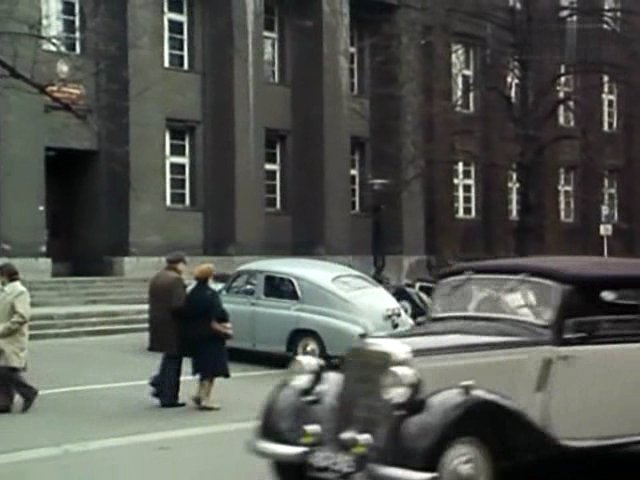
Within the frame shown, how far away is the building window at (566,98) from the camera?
32469 mm

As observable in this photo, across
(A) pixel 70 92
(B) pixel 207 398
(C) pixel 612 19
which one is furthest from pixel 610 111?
(B) pixel 207 398

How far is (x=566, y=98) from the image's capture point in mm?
32094

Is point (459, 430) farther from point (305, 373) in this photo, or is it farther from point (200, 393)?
point (200, 393)

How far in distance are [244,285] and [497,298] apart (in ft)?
37.6

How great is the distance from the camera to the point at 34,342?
23.1 metres

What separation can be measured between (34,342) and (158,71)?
11479mm

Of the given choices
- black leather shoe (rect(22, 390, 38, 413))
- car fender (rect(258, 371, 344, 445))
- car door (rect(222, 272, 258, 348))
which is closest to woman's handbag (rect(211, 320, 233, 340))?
black leather shoe (rect(22, 390, 38, 413))

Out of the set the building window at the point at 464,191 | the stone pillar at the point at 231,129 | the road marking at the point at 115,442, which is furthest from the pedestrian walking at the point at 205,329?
the building window at the point at 464,191

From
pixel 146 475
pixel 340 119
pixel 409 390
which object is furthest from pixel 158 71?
pixel 409 390

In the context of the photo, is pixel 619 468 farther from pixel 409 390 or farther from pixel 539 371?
pixel 409 390

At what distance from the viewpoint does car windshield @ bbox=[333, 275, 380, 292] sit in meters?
20.3

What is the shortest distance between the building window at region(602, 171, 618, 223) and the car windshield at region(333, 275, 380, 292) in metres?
29.1

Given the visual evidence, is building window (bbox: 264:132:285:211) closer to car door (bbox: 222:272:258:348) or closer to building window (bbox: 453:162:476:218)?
building window (bbox: 453:162:476:218)

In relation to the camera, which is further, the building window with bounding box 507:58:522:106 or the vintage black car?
the building window with bounding box 507:58:522:106
